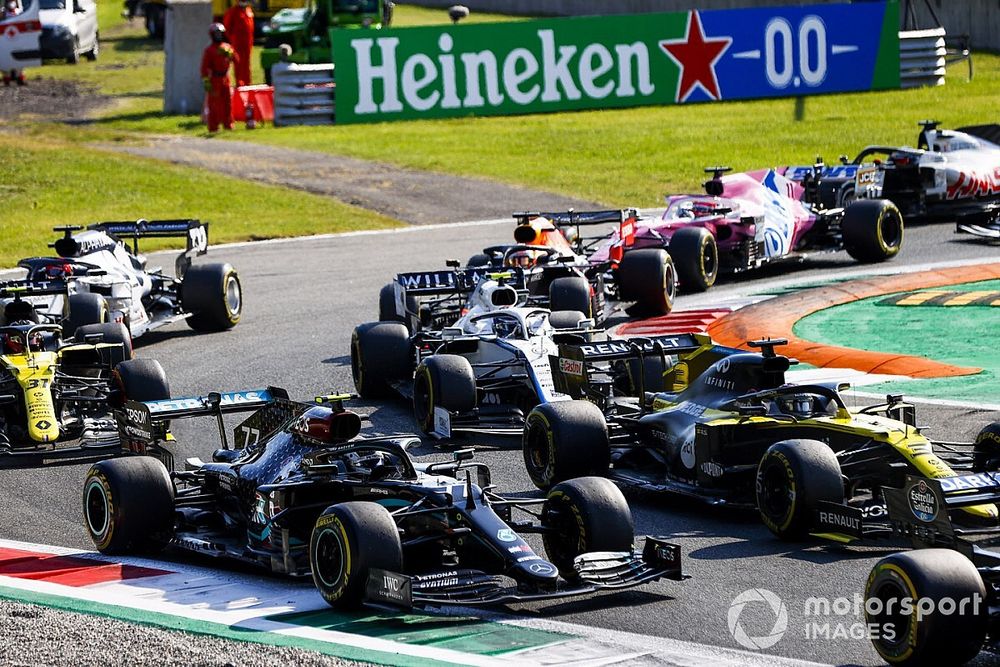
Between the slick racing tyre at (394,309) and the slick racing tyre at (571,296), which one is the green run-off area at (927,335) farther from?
the slick racing tyre at (394,309)

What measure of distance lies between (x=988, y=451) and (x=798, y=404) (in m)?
1.39

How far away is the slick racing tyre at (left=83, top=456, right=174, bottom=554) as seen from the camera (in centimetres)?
1126

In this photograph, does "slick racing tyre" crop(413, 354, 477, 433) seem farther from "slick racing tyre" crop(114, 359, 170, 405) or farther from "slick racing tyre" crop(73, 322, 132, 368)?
"slick racing tyre" crop(73, 322, 132, 368)

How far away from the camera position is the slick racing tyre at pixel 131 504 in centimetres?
1126

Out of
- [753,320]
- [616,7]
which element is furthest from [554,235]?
[616,7]

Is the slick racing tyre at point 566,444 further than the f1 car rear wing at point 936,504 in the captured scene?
Yes

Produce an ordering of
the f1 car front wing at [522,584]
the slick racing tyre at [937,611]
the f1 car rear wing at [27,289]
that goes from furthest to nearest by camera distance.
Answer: the f1 car rear wing at [27,289] → the f1 car front wing at [522,584] → the slick racing tyre at [937,611]

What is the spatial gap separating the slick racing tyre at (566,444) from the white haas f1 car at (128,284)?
741 cm

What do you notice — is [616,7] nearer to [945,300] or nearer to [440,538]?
[945,300]

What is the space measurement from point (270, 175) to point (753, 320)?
16655 millimetres

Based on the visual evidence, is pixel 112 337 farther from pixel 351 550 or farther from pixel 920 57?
pixel 920 57

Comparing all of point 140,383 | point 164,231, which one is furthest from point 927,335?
point 164,231

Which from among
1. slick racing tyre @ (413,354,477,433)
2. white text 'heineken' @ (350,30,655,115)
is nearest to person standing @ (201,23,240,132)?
white text 'heineken' @ (350,30,655,115)

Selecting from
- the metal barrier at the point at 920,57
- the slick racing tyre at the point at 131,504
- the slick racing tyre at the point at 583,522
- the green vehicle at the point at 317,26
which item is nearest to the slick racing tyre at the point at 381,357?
the slick racing tyre at the point at 131,504
